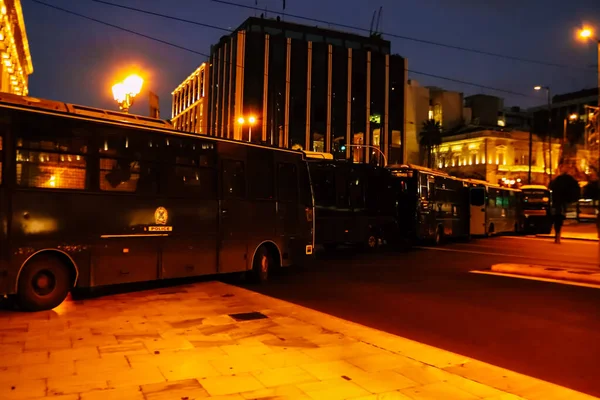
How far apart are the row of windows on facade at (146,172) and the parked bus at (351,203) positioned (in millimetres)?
5985

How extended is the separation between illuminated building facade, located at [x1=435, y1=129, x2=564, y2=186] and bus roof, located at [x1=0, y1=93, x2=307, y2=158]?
6530cm

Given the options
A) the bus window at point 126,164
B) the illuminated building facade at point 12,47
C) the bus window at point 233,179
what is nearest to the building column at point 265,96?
the illuminated building facade at point 12,47

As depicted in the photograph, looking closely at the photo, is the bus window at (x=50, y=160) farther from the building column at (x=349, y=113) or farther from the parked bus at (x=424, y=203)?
the building column at (x=349, y=113)

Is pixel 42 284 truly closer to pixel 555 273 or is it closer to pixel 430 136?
pixel 555 273

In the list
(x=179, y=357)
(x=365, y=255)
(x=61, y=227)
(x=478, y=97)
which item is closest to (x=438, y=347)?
(x=179, y=357)

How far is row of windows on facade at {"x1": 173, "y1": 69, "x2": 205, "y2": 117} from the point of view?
64975 millimetres

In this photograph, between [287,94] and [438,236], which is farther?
[287,94]

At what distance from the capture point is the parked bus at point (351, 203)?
20031mm

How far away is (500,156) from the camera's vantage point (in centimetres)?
7331

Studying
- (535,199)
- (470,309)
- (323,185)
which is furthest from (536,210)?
(470,309)

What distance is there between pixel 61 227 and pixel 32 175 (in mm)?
1001

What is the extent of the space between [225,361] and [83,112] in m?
5.86

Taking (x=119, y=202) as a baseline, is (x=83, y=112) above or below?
above

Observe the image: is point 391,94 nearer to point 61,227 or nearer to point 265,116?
point 265,116
